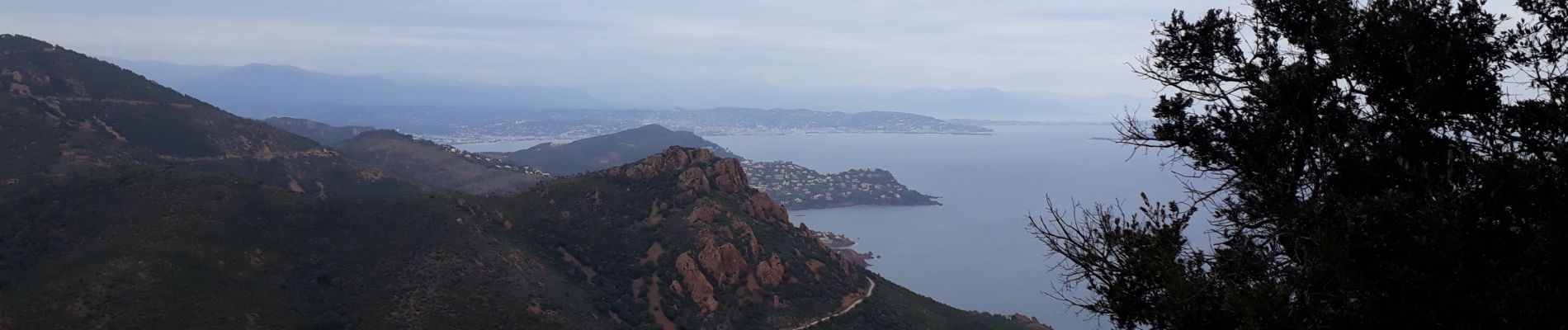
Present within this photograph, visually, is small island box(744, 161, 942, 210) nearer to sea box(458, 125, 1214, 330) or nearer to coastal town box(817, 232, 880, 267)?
sea box(458, 125, 1214, 330)

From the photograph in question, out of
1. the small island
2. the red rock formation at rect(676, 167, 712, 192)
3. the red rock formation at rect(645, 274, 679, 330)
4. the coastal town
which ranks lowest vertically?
the coastal town

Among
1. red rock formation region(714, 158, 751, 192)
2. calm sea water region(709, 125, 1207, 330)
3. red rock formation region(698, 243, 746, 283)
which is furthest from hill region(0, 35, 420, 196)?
calm sea water region(709, 125, 1207, 330)

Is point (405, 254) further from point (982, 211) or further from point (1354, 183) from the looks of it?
point (982, 211)

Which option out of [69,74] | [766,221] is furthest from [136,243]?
[69,74]

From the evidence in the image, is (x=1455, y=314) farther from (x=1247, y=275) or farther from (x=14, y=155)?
(x=14, y=155)

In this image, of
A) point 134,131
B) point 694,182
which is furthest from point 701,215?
point 134,131

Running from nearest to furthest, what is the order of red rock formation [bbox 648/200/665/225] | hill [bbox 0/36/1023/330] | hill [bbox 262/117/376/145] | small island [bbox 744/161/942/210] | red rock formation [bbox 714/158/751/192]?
hill [bbox 0/36/1023/330] → red rock formation [bbox 648/200/665/225] → red rock formation [bbox 714/158/751/192] → small island [bbox 744/161/942/210] → hill [bbox 262/117/376/145]
